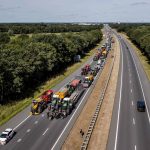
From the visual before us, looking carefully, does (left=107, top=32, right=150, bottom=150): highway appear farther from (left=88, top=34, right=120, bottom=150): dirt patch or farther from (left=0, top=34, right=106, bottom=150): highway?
(left=0, top=34, right=106, bottom=150): highway

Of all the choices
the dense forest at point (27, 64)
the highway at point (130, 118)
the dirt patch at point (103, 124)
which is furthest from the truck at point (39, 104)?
the highway at point (130, 118)

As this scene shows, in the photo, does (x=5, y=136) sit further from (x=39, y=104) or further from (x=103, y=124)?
(x=103, y=124)

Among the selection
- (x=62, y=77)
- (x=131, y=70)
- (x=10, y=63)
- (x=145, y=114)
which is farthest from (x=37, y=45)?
(x=145, y=114)

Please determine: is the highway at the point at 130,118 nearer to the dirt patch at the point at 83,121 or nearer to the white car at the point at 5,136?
the dirt patch at the point at 83,121

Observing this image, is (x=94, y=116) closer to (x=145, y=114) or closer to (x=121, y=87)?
(x=145, y=114)

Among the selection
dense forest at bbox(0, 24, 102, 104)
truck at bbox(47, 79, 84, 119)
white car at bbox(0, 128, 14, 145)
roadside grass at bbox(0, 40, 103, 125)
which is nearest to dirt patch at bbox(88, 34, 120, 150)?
truck at bbox(47, 79, 84, 119)

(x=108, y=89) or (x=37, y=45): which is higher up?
(x=37, y=45)
